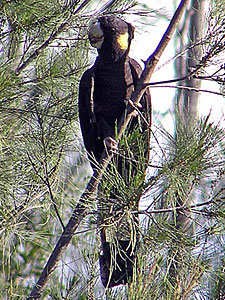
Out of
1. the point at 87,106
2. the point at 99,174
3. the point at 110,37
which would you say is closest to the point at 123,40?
the point at 110,37

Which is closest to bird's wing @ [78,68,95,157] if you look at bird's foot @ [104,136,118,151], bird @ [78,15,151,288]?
bird @ [78,15,151,288]

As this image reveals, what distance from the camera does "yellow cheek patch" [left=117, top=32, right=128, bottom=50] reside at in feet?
7.25

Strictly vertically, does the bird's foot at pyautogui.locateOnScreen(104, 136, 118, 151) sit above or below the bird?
below

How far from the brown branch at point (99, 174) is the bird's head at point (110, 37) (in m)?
0.37

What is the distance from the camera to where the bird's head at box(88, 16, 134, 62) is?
2186 mm

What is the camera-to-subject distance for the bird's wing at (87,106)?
7.23 feet

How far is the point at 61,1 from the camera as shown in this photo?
2387 mm

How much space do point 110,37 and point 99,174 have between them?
1.98 ft

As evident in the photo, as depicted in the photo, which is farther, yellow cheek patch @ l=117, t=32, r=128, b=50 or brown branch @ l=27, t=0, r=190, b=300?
yellow cheek patch @ l=117, t=32, r=128, b=50

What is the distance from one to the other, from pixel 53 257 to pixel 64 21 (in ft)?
2.97

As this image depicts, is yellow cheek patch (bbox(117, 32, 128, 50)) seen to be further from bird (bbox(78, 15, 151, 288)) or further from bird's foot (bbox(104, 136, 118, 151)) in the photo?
bird's foot (bbox(104, 136, 118, 151))

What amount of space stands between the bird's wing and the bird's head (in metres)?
0.09

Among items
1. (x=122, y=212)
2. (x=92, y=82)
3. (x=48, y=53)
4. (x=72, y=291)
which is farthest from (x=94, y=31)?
(x=72, y=291)

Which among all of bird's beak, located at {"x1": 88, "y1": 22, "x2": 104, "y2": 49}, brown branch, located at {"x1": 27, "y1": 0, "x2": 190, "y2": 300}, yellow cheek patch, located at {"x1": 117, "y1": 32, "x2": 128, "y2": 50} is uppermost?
bird's beak, located at {"x1": 88, "y1": 22, "x2": 104, "y2": 49}
